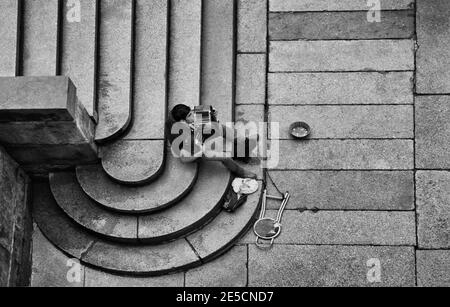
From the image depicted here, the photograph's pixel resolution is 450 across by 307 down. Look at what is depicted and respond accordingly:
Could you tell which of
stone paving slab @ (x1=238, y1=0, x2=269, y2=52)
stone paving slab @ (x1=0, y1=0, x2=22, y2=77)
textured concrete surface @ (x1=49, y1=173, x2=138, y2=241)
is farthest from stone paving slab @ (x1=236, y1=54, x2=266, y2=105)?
stone paving slab @ (x1=0, y1=0, x2=22, y2=77)

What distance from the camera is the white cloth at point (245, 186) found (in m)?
21.9

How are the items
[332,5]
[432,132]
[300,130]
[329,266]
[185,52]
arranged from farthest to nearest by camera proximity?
[332,5] → [185,52] → [300,130] → [432,132] → [329,266]

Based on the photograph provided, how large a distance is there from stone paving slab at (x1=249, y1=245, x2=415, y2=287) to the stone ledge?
3.48 metres

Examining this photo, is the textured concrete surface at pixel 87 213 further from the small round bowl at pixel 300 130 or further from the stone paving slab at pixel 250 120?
the small round bowl at pixel 300 130

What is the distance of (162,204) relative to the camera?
21.5m

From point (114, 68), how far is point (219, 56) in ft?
6.11

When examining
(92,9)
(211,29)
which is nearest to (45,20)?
(92,9)

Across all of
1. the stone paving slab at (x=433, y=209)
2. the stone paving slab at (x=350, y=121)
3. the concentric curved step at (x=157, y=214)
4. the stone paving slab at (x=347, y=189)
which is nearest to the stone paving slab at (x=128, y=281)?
the concentric curved step at (x=157, y=214)

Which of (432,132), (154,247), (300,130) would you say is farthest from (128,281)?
(432,132)

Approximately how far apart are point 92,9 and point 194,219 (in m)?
4.13

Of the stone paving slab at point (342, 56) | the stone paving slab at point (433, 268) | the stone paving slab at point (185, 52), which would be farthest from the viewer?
the stone paving slab at point (342, 56)

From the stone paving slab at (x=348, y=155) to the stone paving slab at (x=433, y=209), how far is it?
1.38ft

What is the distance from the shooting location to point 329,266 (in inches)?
845

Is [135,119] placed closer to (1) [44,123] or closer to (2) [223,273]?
(1) [44,123]
